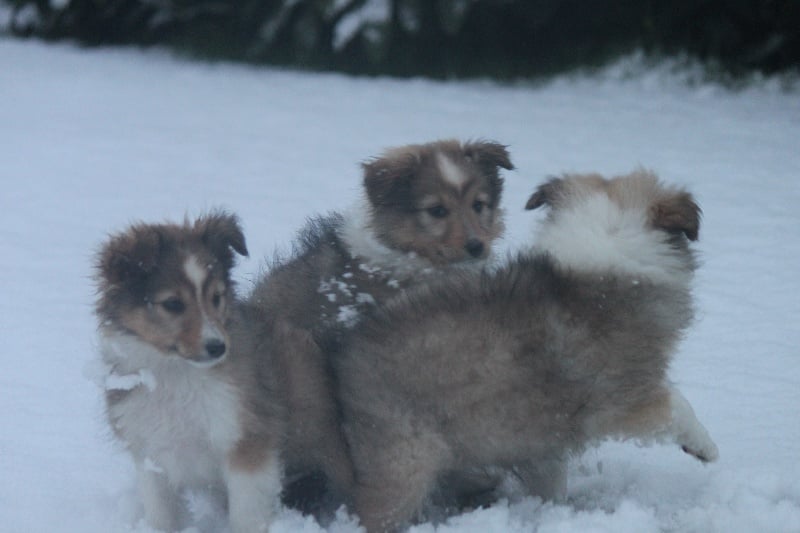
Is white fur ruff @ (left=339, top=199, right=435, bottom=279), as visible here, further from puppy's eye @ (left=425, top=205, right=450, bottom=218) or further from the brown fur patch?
the brown fur patch

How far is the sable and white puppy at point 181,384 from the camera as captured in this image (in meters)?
3.70

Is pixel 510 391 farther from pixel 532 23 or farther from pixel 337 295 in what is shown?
pixel 532 23

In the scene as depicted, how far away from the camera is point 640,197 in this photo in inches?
158

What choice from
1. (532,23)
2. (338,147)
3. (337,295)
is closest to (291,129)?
(338,147)

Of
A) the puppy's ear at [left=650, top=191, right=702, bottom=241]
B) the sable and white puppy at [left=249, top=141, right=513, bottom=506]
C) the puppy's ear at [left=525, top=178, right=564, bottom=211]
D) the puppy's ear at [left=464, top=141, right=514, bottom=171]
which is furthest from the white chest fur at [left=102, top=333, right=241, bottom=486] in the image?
the puppy's ear at [left=464, top=141, right=514, bottom=171]

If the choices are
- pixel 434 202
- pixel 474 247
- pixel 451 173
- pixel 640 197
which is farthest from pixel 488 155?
pixel 640 197

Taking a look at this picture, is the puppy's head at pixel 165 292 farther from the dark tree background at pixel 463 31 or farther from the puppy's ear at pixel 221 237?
the dark tree background at pixel 463 31

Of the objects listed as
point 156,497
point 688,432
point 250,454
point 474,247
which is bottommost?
point 156,497

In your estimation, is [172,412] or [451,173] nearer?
[172,412]

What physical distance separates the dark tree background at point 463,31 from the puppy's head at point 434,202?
5.09 metres

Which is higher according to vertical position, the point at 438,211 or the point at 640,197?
the point at 640,197

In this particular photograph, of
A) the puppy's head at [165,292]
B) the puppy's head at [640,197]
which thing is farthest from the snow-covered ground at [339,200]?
the puppy's head at [640,197]

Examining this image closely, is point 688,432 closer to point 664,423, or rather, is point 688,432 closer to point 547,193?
point 664,423

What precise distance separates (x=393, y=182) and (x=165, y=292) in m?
1.62
